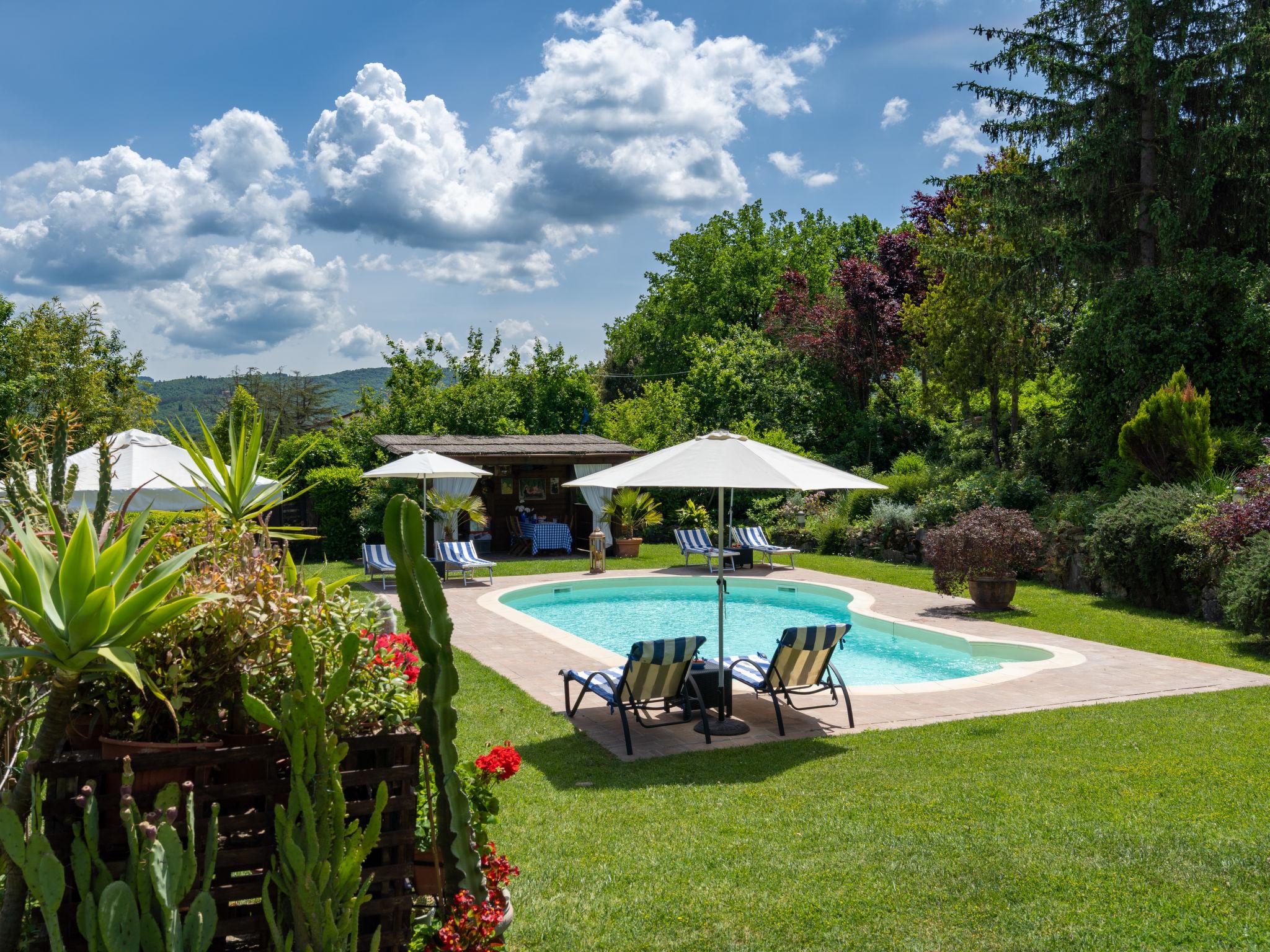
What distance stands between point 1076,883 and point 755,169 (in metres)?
17.8

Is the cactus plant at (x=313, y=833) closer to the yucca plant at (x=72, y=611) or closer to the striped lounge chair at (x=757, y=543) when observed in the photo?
the yucca plant at (x=72, y=611)

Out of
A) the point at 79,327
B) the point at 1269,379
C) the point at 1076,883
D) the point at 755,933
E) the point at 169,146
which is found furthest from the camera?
the point at 79,327

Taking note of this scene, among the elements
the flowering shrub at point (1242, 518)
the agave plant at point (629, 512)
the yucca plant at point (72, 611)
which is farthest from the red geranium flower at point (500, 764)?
the agave plant at point (629, 512)

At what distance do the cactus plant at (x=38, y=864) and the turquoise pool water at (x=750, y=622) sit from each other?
933cm

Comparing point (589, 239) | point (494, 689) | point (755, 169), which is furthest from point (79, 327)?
point (494, 689)

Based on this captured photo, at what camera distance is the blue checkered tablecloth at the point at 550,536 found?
22.5 m

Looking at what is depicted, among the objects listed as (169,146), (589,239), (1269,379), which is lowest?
(1269,379)

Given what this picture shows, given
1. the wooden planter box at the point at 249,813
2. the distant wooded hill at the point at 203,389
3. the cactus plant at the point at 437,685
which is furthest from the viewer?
the distant wooded hill at the point at 203,389

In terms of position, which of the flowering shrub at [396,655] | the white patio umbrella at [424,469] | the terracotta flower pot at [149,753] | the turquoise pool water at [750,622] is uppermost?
the white patio umbrella at [424,469]

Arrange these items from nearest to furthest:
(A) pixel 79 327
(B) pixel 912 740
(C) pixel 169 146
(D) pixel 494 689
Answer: (B) pixel 912 740
(D) pixel 494 689
(C) pixel 169 146
(A) pixel 79 327

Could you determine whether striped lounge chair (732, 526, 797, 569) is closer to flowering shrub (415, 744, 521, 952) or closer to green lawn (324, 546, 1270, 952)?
green lawn (324, 546, 1270, 952)

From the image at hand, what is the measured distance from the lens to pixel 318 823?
2.76 metres

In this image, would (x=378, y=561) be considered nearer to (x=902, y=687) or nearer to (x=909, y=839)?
(x=902, y=687)

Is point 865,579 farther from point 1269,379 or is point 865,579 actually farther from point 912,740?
point 912,740
